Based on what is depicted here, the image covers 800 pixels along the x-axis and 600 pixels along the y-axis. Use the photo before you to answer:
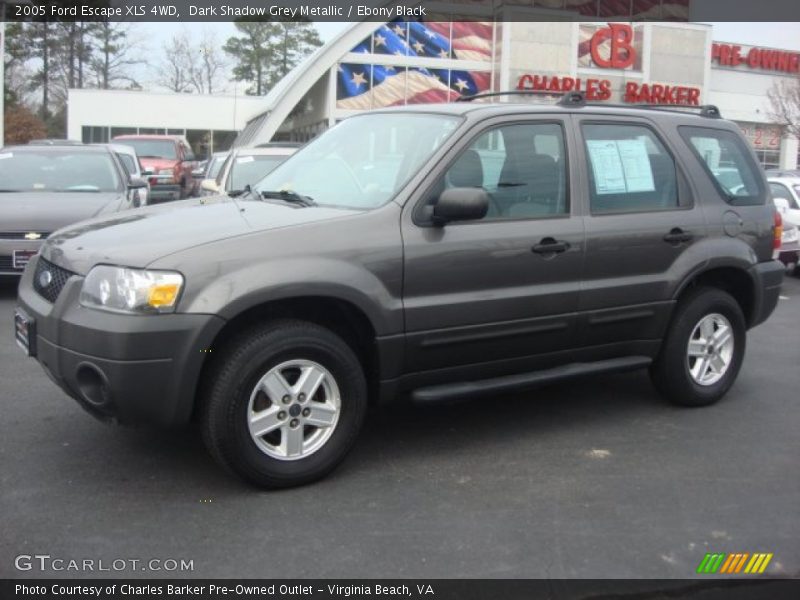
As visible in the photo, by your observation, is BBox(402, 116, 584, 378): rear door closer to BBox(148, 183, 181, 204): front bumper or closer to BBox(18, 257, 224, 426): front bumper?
BBox(18, 257, 224, 426): front bumper

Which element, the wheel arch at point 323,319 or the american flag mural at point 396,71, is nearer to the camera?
the wheel arch at point 323,319

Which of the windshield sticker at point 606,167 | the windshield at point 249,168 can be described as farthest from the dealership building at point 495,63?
the windshield sticker at point 606,167

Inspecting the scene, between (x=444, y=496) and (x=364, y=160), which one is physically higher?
(x=364, y=160)

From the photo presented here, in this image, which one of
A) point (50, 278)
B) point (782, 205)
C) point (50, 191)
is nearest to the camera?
point (50, 278)

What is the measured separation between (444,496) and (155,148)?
19740 mm

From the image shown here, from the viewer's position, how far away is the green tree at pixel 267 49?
54.9 meters

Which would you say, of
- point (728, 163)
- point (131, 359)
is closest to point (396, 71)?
point (728, 163)

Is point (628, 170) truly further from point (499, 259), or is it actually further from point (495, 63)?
point (495, 63)

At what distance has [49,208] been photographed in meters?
8.66

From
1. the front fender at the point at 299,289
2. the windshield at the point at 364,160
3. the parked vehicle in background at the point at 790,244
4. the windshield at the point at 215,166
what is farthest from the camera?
the windshield at the point at 215,166

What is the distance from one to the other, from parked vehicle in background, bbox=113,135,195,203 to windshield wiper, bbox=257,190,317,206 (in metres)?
13.3

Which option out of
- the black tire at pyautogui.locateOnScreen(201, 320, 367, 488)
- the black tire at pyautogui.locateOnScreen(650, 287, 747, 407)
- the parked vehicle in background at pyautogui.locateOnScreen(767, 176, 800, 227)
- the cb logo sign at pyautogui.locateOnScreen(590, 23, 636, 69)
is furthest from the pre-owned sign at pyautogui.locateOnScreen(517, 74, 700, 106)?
the black tire at pyautogui.locateOnScreen(201, 320, 367, 488)

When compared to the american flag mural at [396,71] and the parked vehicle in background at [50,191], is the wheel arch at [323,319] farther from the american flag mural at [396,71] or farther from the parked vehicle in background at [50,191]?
the american flag mural at [396,71]

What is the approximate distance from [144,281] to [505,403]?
8.77 feet
